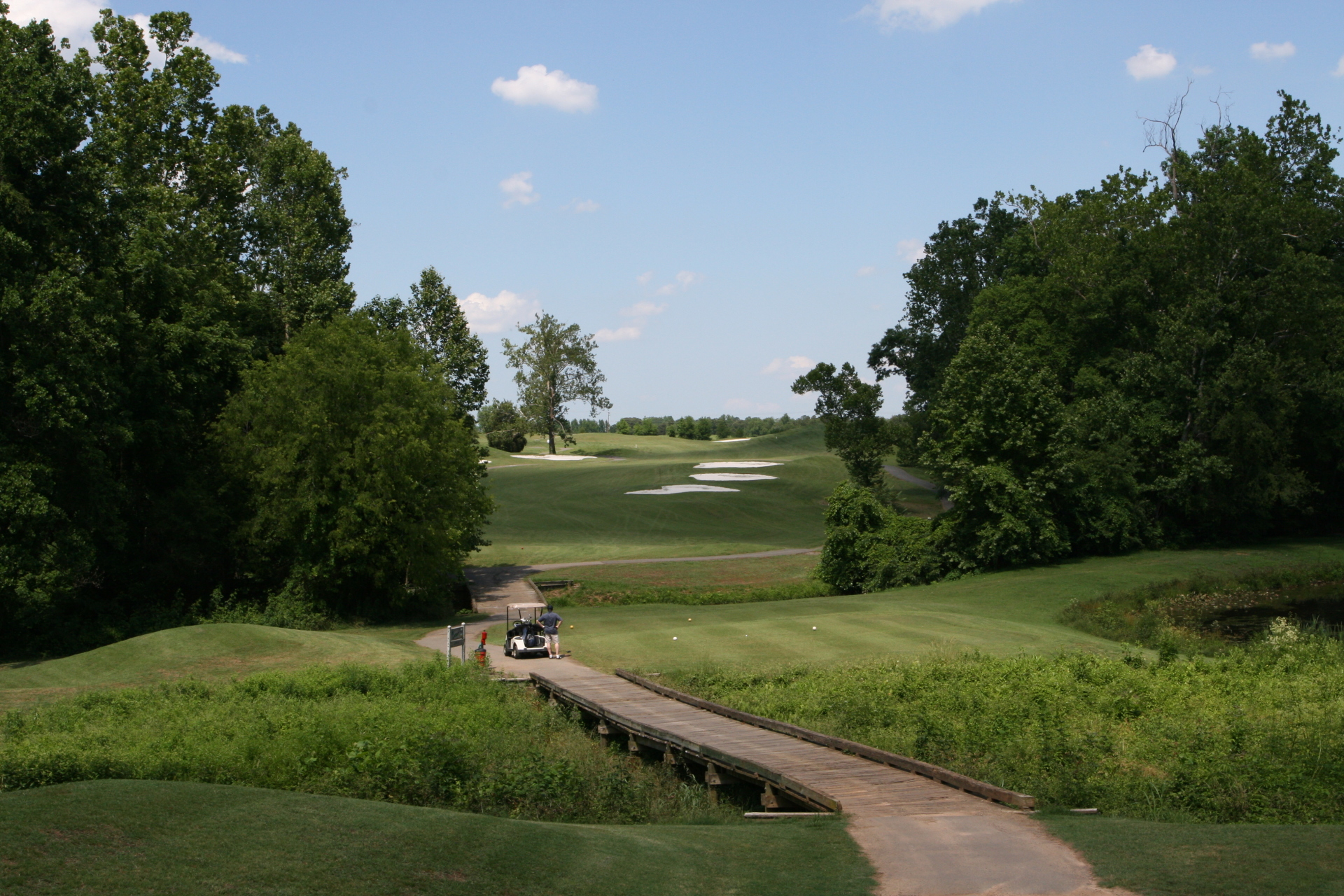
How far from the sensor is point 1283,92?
5522cm

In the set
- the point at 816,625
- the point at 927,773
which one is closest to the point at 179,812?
the point at 927,773

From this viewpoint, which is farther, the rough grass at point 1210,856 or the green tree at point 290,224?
the green tree at point 290,224

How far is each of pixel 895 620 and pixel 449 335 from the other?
3486 centimetres

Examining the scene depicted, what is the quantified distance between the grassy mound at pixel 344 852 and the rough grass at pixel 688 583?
3442cm

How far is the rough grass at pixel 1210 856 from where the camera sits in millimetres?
8508

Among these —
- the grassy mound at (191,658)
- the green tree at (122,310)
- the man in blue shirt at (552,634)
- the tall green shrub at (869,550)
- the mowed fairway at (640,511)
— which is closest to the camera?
the grassy mound at (191,658)

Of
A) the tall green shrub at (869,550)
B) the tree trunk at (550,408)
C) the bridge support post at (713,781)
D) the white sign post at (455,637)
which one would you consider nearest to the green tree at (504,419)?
the tree trunk at (550,408)

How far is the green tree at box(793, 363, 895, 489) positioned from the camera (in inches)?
2712

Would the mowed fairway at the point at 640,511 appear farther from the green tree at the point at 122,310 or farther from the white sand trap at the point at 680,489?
the green tree at the point at 122,310

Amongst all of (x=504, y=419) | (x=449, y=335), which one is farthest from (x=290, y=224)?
(x=504, y=419)

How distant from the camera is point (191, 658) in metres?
26.3

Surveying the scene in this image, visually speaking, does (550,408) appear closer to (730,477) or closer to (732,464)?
(732,464)

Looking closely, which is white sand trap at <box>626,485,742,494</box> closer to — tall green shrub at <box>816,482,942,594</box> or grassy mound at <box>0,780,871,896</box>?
tall green shrub at <box>816,482,942,594</box>

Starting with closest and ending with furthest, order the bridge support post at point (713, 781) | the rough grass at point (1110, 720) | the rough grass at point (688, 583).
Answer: the rough grass at point (1110, 720)
the bridge support post at point (713, 781)
the rough grass at point (688, 583)
